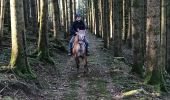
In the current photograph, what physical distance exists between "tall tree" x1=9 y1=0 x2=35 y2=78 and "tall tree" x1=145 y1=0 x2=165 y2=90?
411 cm

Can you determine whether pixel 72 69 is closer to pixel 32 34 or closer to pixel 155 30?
pixel 155 30

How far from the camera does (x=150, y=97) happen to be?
10.8m

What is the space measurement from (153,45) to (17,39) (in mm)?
4524

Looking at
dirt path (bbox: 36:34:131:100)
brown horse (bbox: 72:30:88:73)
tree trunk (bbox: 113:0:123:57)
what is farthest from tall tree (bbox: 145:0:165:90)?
tree trunk (bbox: 113:0:123:57)

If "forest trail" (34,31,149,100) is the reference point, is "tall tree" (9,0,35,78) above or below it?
above

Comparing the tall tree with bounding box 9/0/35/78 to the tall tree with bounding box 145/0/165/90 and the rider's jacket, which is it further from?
the rider's jacket

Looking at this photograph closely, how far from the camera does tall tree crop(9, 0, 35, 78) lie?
11.0 metres

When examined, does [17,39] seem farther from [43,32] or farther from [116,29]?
[116,29]

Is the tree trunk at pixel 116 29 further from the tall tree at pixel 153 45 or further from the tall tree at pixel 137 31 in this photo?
the tall tree at pixel 153 45

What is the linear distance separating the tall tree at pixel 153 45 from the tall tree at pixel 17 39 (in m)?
4.11

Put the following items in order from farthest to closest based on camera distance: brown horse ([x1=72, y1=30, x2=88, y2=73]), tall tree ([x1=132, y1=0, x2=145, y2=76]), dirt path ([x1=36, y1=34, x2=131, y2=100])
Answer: tall tree ([x1=132, y1=0, x2=145, y2=76]) → brown horse ([x1=72, y1=30, x2=88, y2=73]) → dirt path ([x1=36, y1=34, x2=131, y2=100])

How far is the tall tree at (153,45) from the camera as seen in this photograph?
40.0 ft

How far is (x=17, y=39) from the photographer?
11.1 m

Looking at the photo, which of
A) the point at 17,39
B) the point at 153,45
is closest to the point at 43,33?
the point at 17,39
